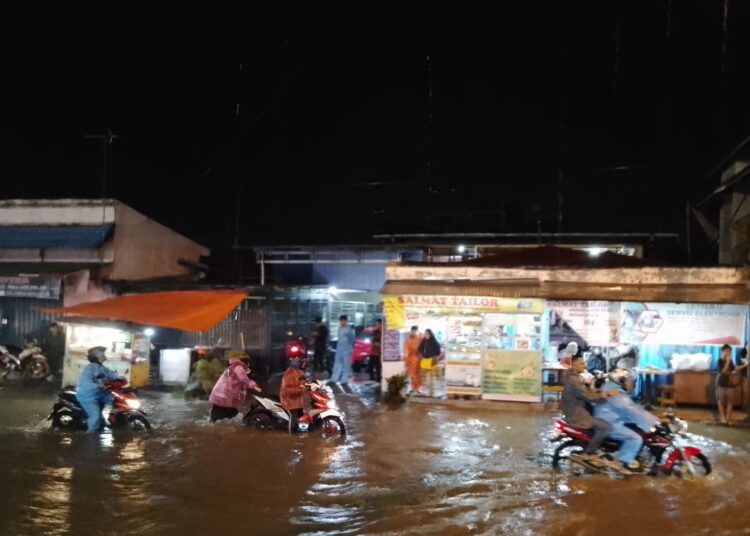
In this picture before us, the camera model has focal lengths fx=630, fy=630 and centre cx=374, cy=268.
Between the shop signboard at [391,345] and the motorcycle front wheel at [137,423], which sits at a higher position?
the shop signboard at [391,345]

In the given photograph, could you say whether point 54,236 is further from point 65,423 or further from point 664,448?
point 664,448

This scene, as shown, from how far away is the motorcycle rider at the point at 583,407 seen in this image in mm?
7906

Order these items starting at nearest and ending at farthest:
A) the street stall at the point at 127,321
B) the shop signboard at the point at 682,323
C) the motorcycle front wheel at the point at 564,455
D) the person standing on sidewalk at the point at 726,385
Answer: the motorcycle front wheel at the point at 564,455
the person standing on sidewalk at the point at 726,385
the shop signboard at the point at 682,323
the street stall at the point at 127,321

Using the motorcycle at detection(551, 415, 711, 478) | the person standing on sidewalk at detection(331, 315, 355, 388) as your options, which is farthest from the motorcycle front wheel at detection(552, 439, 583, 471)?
the person standing on sidewalk at detection(331, 315, 355, 388)

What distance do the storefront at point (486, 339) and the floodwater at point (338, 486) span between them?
2.22 m

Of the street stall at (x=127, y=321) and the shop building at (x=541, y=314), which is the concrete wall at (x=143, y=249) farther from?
the shop building at (x=541, y=314)

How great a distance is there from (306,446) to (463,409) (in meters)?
4.57

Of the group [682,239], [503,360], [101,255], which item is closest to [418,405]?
[503,360]

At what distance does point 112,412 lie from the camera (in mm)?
10383

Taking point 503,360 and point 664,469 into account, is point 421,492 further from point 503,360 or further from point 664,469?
point 503,360

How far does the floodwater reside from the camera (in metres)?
6.27

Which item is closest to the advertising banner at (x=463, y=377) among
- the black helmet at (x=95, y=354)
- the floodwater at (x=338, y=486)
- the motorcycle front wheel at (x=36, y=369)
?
the floodwater at (x=338, y=486)

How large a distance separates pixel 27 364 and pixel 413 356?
33.1 feet

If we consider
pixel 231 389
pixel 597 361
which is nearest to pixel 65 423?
pixel 231 389
